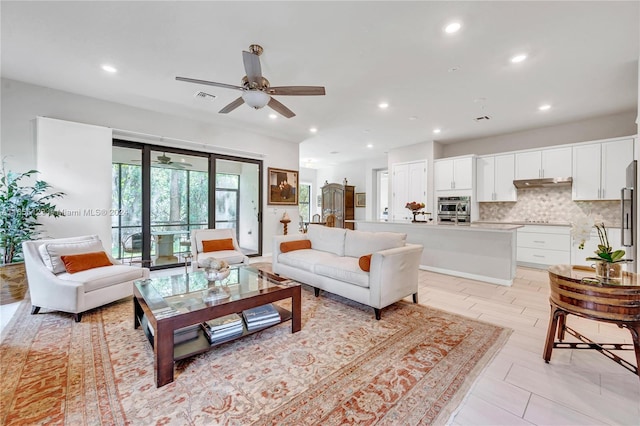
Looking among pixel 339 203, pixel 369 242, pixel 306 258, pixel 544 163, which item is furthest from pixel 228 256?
pixel 544 163

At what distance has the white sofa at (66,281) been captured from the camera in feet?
8.48

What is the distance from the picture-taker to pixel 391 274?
2.75 m

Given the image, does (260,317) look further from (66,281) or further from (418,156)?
(418,156)

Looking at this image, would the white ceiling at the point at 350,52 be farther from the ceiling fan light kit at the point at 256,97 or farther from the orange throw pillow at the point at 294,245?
the orange throw pillow at the point at 294,245

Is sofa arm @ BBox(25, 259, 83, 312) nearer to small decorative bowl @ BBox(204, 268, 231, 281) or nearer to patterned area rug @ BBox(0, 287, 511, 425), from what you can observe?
patterned area rug @ BBox(0, 287, 511, 425)

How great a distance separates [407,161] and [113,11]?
251 inches

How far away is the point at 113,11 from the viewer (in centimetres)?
226

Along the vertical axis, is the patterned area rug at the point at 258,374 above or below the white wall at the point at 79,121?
below

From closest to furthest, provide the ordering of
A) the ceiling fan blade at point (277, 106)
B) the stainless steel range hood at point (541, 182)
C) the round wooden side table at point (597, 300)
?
the round wooden side table at point (597, 300), the ceiling fan blade at point (277, 106), the stainless steel range hood at point (541, 182)

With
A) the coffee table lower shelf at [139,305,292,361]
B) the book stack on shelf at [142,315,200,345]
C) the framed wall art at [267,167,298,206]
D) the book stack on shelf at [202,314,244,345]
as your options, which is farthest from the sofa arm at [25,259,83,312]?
the framed wall art at [267,167,298,206]

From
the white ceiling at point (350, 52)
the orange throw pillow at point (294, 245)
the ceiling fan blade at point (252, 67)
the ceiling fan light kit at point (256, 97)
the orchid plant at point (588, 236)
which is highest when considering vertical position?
the white ceiling at point (350, 52)

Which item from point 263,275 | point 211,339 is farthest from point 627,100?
point 211,339

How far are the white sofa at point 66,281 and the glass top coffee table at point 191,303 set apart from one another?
25.6 inches

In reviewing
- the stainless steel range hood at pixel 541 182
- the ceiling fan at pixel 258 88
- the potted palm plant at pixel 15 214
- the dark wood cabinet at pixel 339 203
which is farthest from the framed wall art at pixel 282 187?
the stainless steel range hood at pixel 541 182
